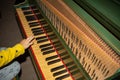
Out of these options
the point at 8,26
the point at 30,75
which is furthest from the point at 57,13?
the point at 8,26

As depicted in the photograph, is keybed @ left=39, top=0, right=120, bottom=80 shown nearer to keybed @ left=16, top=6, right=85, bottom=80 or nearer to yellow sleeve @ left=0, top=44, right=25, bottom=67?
keybed @ left=16, top=6, right=85, bottom=80

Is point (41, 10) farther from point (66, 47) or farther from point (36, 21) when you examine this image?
point (66, 47)

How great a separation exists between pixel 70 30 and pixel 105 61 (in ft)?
→ 2.48

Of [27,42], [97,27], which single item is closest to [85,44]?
[97,27]

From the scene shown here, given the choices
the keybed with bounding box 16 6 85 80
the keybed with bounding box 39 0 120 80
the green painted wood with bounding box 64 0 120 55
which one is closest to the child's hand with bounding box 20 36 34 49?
the keybed with bounding box 16 6 85 80

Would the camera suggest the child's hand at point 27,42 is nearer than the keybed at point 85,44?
No

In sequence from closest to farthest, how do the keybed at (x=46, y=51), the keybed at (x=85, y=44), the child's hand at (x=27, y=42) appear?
the keybed at (x=85, y=44) → the keybed at (x=46, y=51) → the child's hand at (x=27, y=42)

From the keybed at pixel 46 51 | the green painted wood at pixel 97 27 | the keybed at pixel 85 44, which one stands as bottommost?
the keybed at pixel 46 51

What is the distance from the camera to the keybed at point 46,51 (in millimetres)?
2552

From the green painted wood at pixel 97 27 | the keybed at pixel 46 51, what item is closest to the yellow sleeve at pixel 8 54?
the keybed at pixel 46 51

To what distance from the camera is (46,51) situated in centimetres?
295

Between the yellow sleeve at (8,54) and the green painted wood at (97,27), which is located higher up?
the green painted wood at (97,27)

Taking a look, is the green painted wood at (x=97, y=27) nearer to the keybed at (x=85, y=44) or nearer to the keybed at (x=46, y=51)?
the keybed at (x=85, y=44)

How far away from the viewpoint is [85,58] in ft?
7.36
